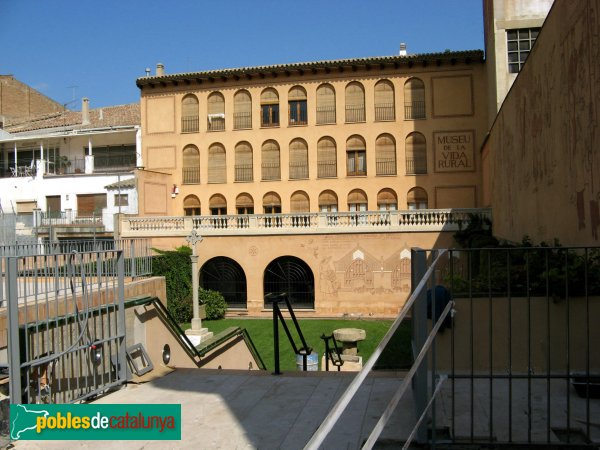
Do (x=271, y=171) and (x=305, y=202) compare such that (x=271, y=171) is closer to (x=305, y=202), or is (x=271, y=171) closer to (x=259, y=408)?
(x=305, y=202)

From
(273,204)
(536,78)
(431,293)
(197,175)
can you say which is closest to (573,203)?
(536,78)

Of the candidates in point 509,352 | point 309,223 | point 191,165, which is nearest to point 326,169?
point 309,223

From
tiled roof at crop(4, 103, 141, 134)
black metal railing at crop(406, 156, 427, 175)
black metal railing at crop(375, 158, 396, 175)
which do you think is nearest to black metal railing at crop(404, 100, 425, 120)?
black metal railing at crop(406, 156, 427, 175)

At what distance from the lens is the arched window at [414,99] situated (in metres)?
32.1

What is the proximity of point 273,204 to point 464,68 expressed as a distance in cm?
1335

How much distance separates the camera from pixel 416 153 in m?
32.3

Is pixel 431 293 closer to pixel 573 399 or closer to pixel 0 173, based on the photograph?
pixel 573 399

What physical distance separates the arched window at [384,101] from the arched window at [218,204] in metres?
10.5

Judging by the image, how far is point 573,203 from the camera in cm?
986

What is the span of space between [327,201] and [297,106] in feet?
19.6

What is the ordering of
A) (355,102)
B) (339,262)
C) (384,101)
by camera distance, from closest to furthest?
(339,262), (384,101), (355,102)

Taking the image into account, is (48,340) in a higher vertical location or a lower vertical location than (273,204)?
lower

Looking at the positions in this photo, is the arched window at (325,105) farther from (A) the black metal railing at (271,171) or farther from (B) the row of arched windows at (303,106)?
(A) the black metal railing at (271,171)

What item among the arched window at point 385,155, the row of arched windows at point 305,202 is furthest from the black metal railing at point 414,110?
the row of arched windows at point 305,202
